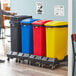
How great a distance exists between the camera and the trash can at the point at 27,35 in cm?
616

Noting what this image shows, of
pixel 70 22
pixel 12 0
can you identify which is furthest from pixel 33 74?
pixel 12 0

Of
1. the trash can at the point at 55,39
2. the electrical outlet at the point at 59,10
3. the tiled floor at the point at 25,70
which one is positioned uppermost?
the electrical outlet at the point at 59,10

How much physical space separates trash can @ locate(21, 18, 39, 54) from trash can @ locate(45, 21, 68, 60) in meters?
0.56

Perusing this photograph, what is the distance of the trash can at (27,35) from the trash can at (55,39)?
56 cm

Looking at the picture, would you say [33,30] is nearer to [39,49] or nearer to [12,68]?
[39,49]

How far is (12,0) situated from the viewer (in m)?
7.82

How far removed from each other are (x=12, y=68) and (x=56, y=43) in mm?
1264

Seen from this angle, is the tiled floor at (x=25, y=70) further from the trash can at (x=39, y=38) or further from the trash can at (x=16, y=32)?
the trash can at (x=16, y=32)

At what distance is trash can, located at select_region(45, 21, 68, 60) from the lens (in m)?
5.72

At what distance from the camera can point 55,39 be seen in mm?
5723

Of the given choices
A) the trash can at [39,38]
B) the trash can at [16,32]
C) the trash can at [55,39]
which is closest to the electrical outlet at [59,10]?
the trash can at [55,39]

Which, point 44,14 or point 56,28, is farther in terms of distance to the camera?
point 44,14

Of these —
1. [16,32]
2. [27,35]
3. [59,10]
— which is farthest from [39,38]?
[59,10]

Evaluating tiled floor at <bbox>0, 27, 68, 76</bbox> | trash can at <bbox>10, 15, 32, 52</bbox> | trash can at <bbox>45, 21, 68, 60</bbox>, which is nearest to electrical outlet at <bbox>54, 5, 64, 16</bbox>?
trash can at <bbox>45, 21, 68, 60</bbox>
